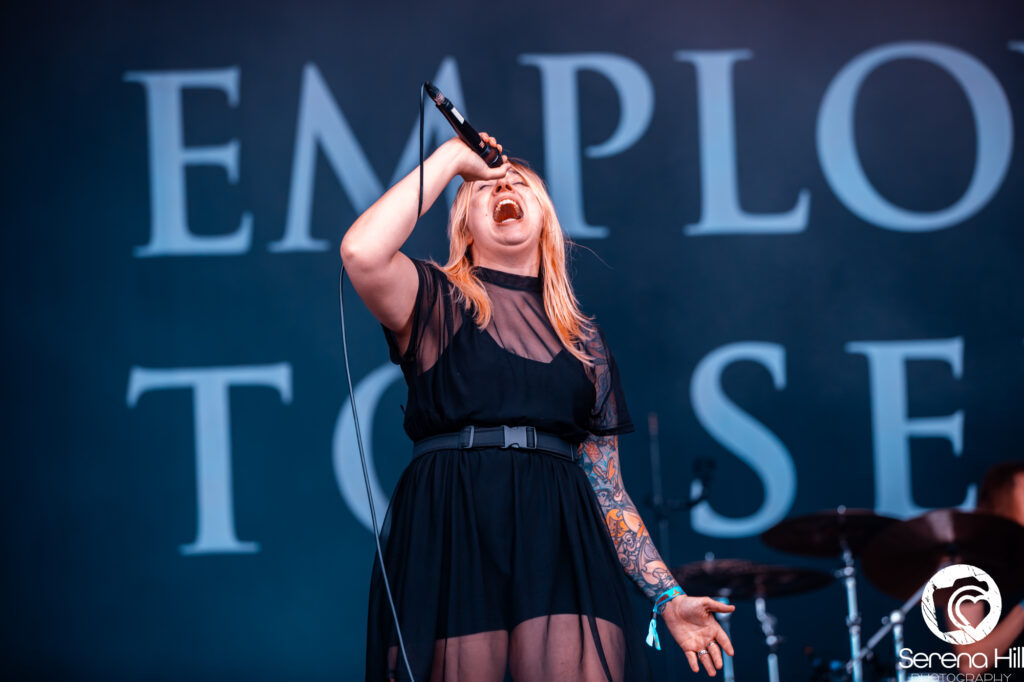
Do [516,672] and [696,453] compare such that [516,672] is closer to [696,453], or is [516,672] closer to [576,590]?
[576,590]

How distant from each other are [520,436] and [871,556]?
1987mm

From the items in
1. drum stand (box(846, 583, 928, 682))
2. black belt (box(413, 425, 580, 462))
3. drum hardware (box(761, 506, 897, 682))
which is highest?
black belt (box(413, 425, 580, 462))

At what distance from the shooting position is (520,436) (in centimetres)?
175

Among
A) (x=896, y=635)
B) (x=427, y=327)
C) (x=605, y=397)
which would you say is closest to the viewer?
(x=427, y=327)

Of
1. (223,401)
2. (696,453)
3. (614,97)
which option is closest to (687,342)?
(696,453)

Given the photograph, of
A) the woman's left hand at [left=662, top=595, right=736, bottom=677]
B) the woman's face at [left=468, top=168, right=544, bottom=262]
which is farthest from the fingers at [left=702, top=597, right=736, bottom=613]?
the woman's face at [left=468, top=168, right=544, bottom=262]

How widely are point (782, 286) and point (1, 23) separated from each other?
10.0 ft

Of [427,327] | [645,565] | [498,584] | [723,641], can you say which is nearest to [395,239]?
[427,327]

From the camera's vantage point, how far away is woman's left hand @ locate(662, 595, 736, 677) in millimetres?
1682

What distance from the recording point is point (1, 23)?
13.3 ft

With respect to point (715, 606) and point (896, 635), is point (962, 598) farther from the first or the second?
point (715, 606)

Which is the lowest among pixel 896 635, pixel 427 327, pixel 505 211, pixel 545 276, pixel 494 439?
pixel 896 635

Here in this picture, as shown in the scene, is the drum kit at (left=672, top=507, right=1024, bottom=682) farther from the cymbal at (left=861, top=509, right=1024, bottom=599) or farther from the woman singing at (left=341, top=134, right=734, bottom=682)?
the woman singing at (left=341, top=134, right=734, bottom=682)

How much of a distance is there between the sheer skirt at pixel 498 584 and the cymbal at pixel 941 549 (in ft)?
5.87
